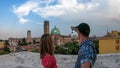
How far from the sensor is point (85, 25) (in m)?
3.82

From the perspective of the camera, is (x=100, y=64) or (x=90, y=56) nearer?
(x=90, y=56)

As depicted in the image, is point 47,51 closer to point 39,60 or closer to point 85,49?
point 85,49

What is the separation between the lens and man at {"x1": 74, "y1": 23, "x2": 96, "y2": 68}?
3677 millimetres

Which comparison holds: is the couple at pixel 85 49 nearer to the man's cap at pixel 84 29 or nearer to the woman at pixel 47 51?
the man's cap at pixel 84 29

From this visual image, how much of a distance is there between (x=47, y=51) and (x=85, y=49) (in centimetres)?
107

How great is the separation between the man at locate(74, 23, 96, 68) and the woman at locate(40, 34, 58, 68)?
32.6 inches

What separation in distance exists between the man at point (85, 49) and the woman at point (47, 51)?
0.83 meters

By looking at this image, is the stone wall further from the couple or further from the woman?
the couple

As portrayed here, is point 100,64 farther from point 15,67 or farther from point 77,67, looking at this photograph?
point 77,67

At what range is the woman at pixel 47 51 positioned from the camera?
4.62m

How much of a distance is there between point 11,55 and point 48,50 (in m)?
2.28

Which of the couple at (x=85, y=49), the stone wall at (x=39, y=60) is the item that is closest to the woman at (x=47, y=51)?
the couple at (x=85, y=49)

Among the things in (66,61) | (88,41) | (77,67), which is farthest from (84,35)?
(66,61)

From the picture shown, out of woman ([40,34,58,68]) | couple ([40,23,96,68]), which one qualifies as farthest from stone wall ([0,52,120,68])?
couple ([40,23,96,68])
